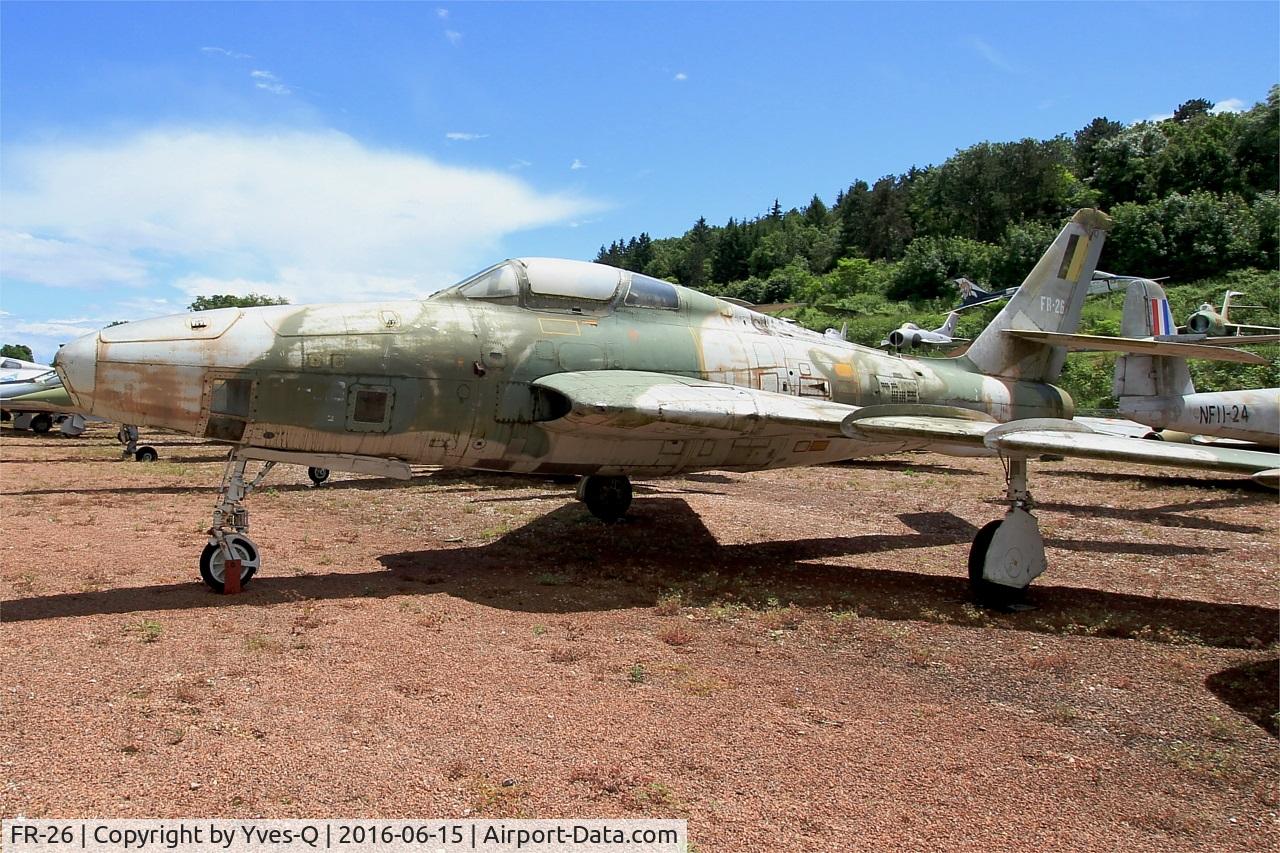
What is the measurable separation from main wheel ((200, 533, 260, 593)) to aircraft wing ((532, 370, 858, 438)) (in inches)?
126

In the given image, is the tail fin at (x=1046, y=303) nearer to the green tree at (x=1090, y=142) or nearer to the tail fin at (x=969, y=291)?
the tail fin at (x=969, y=291)

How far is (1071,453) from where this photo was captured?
7410 millimetres

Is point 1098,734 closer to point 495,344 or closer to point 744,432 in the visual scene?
point 744,432

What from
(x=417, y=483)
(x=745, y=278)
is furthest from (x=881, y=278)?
(x=417, y=483)

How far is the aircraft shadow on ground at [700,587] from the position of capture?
735 centimetres

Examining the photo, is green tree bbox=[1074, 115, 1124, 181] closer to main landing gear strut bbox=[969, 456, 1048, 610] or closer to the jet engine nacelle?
the jet engine nacelle

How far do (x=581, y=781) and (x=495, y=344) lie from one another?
17.2 feet

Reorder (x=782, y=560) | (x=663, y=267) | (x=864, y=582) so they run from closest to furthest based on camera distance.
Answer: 1. (x=864, y=582)
2. (x=782, y=560)
3. (x=663, y=267)

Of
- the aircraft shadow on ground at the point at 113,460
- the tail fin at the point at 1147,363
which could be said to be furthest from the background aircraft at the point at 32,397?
the tail fin at the point at 1147,363

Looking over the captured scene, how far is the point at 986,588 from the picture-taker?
7996 mm

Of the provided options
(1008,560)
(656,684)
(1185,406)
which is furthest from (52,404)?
(1185,406)

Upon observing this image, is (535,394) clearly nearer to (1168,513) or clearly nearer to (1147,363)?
(1168,513)

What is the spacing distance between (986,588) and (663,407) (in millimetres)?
3704

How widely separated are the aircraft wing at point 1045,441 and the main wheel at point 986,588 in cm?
93
